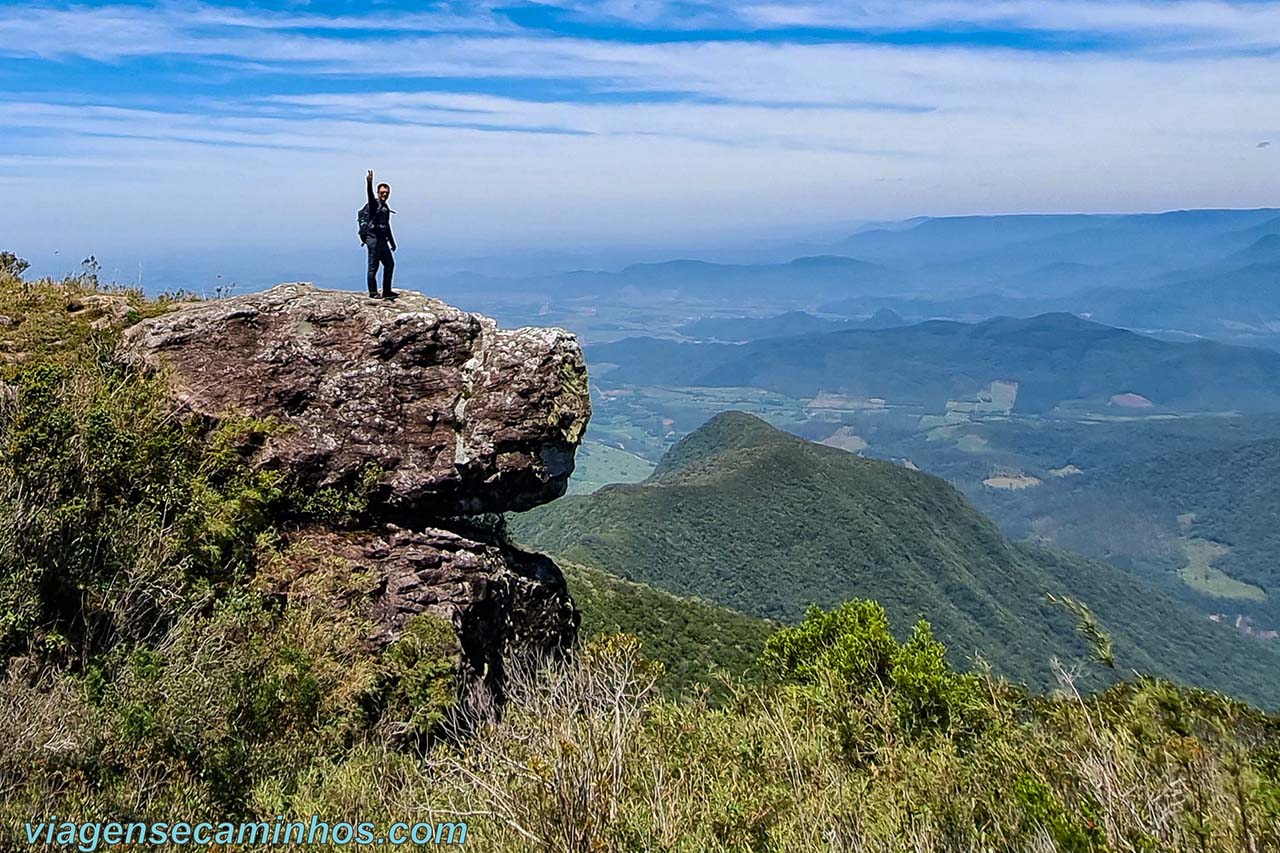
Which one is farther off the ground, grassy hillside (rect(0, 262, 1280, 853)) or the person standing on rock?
the person standing on rock

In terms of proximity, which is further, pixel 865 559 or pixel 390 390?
pixel 865 559

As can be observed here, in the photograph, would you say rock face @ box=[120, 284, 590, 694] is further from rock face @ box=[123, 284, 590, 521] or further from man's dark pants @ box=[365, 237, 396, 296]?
man's dark pants @ box=[365, 237, 396, 296]

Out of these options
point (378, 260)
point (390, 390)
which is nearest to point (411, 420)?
point (390, 390)

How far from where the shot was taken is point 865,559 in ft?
315

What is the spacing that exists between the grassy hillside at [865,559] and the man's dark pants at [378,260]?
186 feet

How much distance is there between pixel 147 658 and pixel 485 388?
697 cm

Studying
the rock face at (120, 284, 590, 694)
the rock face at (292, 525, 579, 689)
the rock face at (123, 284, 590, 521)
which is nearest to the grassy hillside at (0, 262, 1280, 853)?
the rock face at (292, 525, 579, 689)

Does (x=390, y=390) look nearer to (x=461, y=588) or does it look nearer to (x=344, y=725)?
(x=461, y=588)

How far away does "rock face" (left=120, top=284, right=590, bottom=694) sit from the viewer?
12.9 m

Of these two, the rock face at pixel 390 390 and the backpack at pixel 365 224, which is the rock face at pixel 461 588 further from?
the backpack at pixel 365 224

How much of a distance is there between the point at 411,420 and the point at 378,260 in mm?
3346

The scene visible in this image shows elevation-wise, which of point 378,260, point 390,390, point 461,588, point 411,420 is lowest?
point 461,588

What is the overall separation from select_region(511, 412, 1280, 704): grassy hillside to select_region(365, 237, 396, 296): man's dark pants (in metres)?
56.7

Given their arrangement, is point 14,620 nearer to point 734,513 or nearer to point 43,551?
point 43,551
